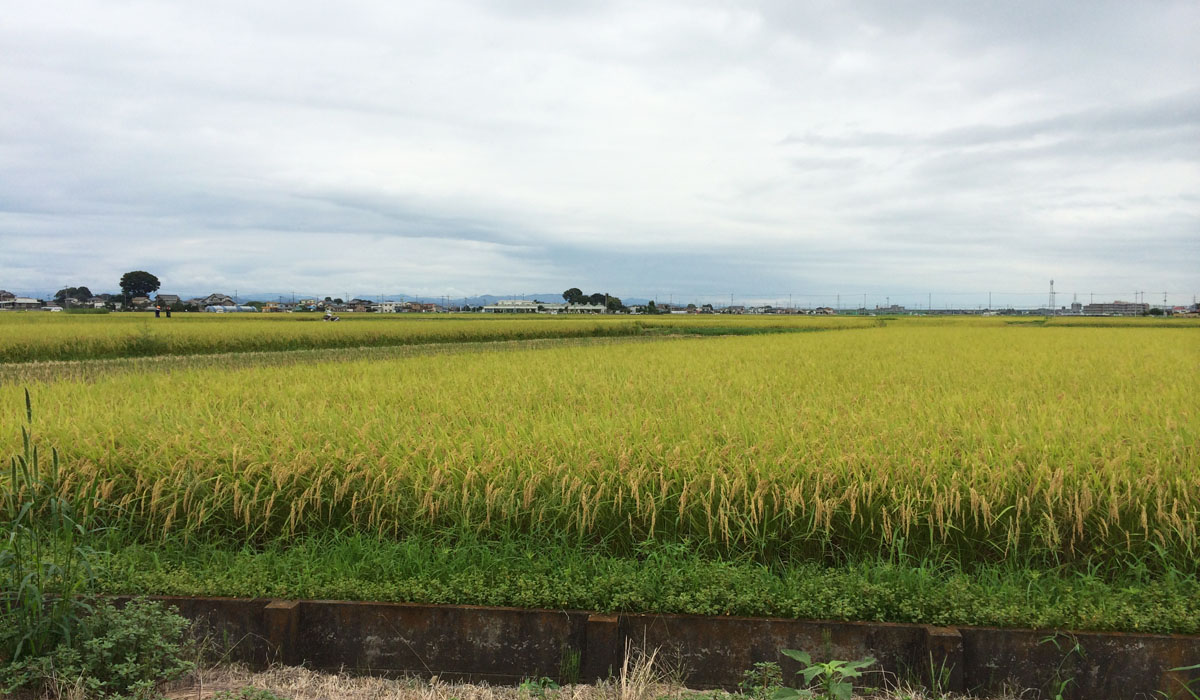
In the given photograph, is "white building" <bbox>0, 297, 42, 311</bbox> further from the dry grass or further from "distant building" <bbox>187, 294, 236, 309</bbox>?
the dry grass

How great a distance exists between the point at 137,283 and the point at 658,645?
138 m

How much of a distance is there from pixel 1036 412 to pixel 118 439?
7987mm

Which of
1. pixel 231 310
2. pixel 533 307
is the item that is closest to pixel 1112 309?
pixel 533 307

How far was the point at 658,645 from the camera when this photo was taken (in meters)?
3.12

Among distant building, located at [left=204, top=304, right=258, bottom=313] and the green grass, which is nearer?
the green grass

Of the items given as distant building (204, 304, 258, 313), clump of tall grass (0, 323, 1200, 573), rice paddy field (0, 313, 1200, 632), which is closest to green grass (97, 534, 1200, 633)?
rice paddy field (0, 313, 1200, 632)

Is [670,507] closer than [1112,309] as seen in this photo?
Yes

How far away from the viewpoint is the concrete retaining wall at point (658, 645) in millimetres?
2967

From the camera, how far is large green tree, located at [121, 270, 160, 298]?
115125 millimetres

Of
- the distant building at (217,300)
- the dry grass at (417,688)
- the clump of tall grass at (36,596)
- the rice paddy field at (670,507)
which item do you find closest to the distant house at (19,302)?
the distant building at (217,300)

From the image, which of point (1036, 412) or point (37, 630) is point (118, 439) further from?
point (1036, 412)

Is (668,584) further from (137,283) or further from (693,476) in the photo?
(137,283)

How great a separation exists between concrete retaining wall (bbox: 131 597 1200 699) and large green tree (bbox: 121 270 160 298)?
136m

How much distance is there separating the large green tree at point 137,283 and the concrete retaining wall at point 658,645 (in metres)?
136
